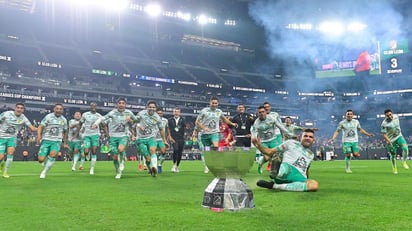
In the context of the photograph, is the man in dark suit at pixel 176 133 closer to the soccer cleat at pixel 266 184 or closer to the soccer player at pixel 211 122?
the soccer player at pixel 211 122

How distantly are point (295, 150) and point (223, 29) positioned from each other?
57998 mm

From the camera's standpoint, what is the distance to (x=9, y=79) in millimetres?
41844

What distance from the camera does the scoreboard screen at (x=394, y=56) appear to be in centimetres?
4847

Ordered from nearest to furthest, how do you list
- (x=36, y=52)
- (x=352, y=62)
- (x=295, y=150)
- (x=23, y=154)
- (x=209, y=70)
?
(x=295, y=150), (x=23, y=154), (x=36, y=52), (x=352, y=62), (x=209, y=70)

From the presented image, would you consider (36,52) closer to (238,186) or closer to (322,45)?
(322,45)

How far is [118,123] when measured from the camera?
469 inches

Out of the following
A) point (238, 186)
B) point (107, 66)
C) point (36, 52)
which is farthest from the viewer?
point (107, 66)

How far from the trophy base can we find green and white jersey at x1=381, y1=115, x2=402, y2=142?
10844mm

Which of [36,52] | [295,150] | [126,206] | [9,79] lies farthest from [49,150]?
[36,52]

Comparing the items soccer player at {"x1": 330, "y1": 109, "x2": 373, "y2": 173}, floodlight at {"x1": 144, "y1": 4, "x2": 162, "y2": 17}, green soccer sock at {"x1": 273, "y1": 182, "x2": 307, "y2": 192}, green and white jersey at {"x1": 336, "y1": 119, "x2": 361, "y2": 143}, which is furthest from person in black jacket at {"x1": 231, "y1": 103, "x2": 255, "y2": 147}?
floodlight at {"x1": 144, "y1": 4, "x2": 162, "y2": 17}

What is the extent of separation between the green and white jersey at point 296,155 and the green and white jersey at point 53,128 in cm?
736

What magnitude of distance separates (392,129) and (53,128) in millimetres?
11851

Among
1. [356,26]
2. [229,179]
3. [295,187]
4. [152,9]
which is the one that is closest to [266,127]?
[295,187]

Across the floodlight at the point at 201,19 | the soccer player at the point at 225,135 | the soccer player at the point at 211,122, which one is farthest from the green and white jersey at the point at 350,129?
the floodlight at the point at 201,19
